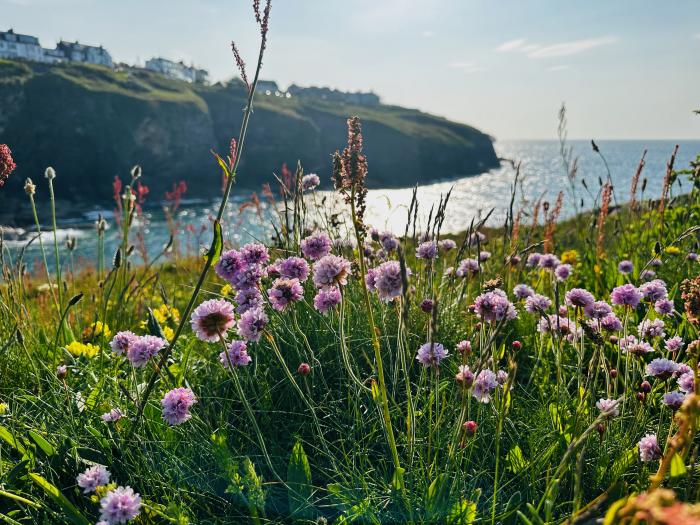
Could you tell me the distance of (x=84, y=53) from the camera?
310 ft

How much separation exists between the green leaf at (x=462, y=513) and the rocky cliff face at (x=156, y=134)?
186 feet

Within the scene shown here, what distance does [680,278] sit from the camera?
355 centimetres

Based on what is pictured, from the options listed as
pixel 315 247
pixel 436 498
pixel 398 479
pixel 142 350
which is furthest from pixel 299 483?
pixel 315 247

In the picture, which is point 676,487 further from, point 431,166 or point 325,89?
point 325,89

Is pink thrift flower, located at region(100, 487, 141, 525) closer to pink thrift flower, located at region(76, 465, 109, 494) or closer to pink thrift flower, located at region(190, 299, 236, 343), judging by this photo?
pink thrift flower, located at region(76, 465, 109, 494)

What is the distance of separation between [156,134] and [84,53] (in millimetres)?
49516

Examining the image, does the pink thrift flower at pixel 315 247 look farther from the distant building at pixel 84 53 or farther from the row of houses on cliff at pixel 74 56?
the distant building at pixel 84 53

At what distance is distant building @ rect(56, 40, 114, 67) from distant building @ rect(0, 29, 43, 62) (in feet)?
16.2

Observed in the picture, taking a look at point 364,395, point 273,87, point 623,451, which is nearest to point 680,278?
point 623,451

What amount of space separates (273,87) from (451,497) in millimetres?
130451

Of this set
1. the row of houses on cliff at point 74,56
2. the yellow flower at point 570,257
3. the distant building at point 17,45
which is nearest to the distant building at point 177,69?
the row of houses on cliff at point 74,56

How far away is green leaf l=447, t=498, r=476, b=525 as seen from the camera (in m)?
1.51

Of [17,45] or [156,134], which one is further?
[17,45]

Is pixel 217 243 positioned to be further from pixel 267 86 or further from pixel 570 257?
pixel 267 86
